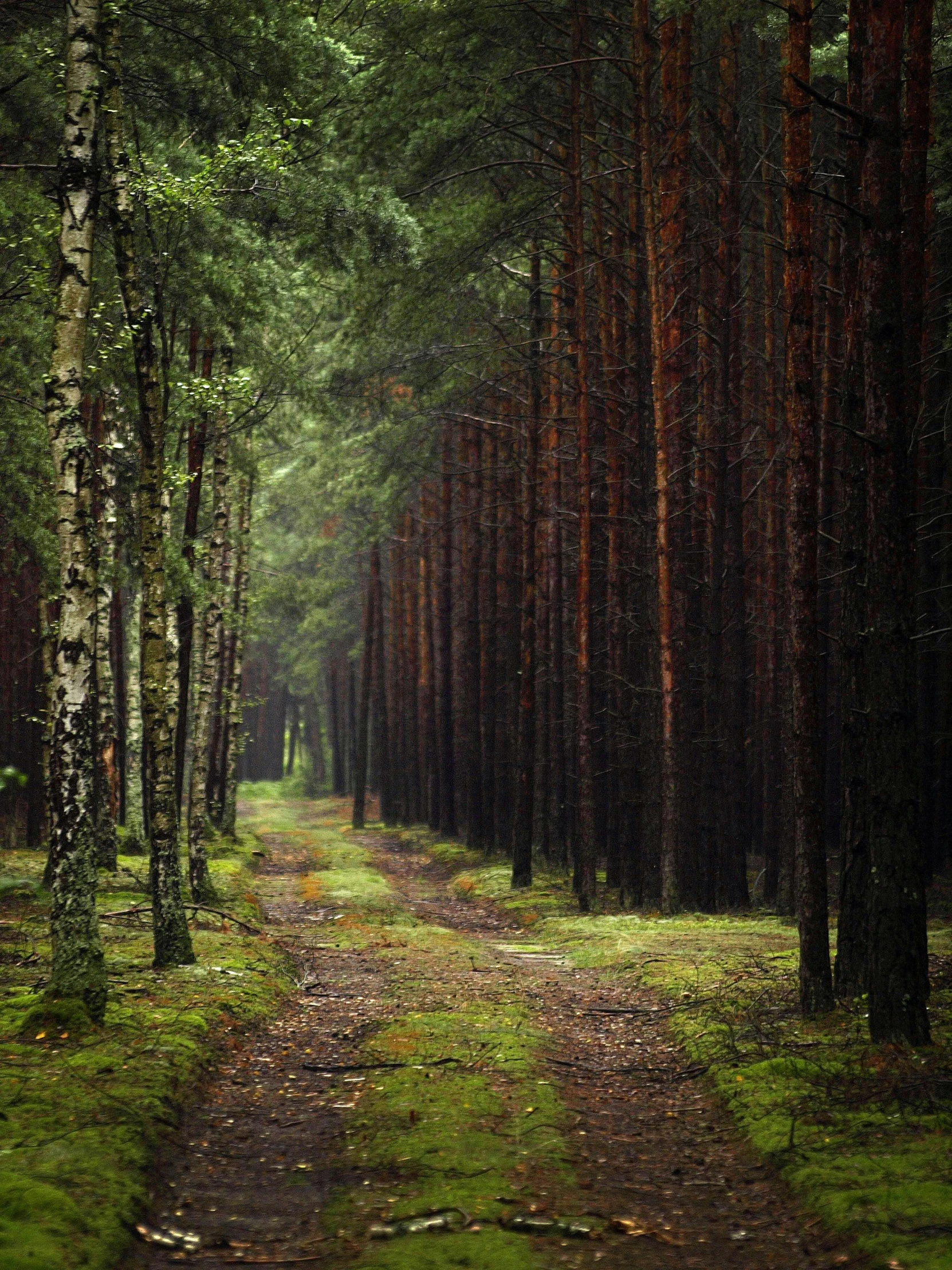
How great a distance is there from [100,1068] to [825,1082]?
492 cm

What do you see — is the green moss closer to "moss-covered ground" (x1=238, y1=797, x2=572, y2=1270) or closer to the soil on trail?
the soil on trail

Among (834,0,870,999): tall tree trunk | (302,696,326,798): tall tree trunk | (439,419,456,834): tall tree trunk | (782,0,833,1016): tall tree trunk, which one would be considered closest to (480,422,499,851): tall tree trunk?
(439,419,456,834): tall tree trunk

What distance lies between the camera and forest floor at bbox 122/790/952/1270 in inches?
213

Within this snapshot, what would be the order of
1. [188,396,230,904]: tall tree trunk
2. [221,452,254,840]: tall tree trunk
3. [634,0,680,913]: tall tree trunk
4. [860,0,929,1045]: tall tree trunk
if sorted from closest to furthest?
[860,0,929,1045]: tall tree trunk, [188,396,230,904]: tall tree trunk, [634,0,680,913]: tall tree trunk, [221,452,254,840]: tall tree trunk

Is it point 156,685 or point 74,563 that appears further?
point 156,685

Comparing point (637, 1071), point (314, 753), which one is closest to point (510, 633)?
point (637, 1071)

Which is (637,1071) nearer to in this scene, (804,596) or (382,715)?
(804,596)

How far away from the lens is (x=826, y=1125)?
7.00m

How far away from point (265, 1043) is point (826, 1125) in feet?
15.9

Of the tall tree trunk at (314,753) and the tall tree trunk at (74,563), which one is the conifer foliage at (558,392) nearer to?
the tall tree trunk at (74,563)

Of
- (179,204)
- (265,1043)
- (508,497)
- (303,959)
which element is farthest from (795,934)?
(508,497)

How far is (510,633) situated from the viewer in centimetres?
2702

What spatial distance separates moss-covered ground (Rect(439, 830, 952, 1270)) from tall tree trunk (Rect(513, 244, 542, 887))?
7134mm

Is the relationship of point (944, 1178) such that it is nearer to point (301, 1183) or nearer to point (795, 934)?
point (301, 1183)
